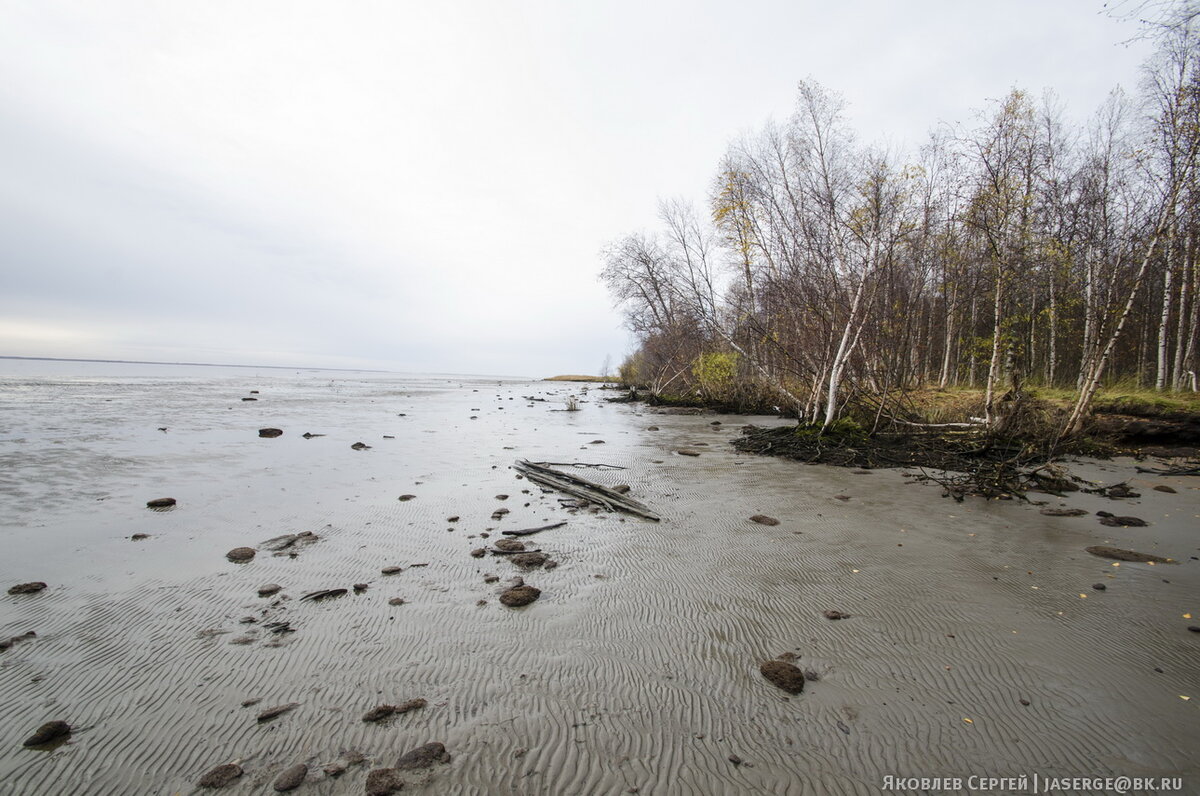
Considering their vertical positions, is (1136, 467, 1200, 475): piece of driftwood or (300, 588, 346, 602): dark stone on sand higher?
(1136, 467, 1200, 475): piece of driftwood

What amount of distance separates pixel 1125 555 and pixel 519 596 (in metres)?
5.68

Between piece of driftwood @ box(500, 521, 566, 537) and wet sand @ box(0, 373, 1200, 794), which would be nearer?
wet sand @ box(0, 373, 1200, 794)

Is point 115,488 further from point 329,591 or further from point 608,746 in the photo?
point 608,746

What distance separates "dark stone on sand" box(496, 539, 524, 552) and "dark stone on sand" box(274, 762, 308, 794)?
8.40 ft

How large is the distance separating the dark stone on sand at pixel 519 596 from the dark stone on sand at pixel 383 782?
149 cm

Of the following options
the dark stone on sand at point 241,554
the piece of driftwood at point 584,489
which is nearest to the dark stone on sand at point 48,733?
the dark stone on sand at point 241,554

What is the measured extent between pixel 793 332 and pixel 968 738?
13148mm

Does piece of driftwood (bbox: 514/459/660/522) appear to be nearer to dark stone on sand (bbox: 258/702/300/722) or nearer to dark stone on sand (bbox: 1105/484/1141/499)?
dark stone on sand (bbox: 258/702/300/722)

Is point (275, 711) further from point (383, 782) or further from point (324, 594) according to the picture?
point (324, 594)

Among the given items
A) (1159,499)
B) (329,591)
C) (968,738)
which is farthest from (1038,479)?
(329,591)

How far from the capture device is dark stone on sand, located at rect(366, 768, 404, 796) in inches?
68.0

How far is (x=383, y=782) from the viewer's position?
1.77 meters

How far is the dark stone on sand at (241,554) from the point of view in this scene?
13.3 ft

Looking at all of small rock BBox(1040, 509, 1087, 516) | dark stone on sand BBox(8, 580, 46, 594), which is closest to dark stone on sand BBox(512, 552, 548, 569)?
dark stone on sand BBox(8, 580, 46, 594)
